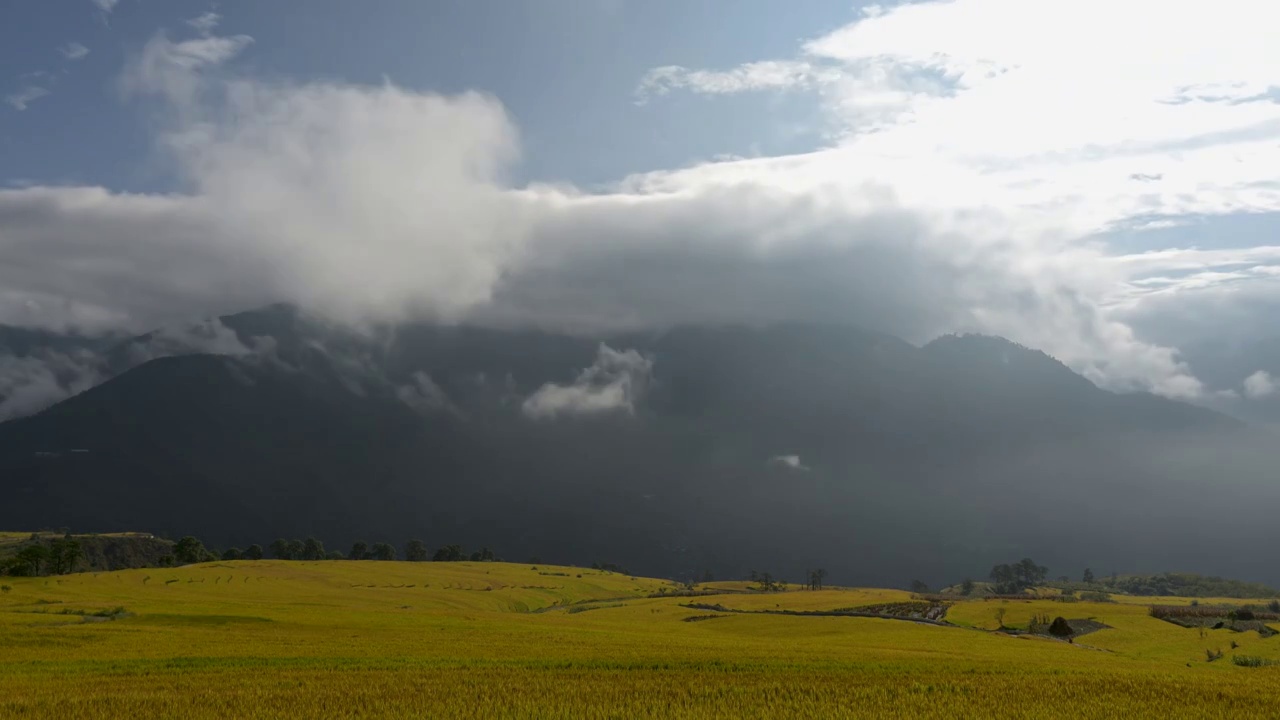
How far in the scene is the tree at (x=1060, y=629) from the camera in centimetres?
7481

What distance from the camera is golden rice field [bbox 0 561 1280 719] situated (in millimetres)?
30500

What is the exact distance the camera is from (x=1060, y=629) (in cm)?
7594

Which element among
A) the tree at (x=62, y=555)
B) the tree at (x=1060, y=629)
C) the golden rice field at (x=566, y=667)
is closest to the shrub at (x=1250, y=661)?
the golden rice field at (x=566, y=667)

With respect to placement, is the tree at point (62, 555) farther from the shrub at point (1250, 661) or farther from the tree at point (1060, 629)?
the shrub at point (1250, 661)

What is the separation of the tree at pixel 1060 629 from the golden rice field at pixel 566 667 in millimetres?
2846

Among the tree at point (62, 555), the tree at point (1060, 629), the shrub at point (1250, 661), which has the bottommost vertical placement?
the tree at point (62, 555)

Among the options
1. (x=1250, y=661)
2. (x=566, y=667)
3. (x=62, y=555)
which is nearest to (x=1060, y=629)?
(x=1250, y=661)

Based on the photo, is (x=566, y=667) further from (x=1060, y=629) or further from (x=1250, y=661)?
(x=1060, y=629)

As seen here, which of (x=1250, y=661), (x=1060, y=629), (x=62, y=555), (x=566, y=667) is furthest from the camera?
(x=62, y=555)

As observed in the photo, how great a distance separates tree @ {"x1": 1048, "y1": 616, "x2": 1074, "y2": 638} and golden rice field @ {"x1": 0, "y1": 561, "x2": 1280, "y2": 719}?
2.85m

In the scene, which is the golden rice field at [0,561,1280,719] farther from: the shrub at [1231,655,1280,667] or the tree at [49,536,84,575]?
the tree at [49,536,84,575]

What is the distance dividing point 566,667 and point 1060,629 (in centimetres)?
5440

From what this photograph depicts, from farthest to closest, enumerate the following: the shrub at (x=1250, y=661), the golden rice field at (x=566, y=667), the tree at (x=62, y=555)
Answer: the tree at (x=62, y=555)
the shrub at (x=1250, y=661)
the golden rice field at (x=566, y=667)

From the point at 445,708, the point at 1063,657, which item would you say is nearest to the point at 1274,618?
the point at 1063,657
